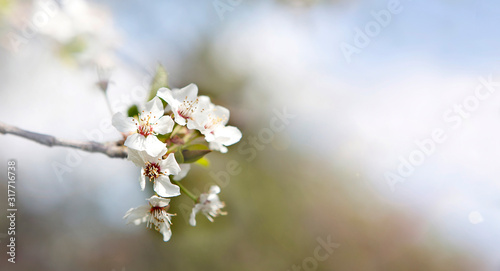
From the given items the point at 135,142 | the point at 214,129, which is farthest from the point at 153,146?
the point at 214,129

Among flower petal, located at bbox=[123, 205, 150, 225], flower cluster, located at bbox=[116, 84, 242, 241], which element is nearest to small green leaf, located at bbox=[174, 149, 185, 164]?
flower cluster, located at bbox=[116, 84, 242, 241]

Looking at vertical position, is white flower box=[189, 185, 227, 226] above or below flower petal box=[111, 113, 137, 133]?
below

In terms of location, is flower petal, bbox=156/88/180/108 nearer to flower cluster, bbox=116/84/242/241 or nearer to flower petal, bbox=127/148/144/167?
flower cluster, bbox=116/84/242/241

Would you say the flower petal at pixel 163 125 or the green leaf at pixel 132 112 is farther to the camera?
the green leaf at pixel 132 112

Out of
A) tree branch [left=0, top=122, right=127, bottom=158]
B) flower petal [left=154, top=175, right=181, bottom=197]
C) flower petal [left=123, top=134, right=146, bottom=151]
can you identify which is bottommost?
tree branch [left=0, top=122, right=127, bottom=158]

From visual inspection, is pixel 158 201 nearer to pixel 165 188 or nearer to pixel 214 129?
pixel 165 188

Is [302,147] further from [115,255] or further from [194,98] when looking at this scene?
[194,98]

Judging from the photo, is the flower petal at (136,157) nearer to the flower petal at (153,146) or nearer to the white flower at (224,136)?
the flower petal at (153,146)

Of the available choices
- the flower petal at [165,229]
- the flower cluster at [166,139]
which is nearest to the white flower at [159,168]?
the flower cluster at [166,139]

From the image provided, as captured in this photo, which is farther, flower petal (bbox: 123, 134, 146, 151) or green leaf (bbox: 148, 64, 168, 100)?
green leaf (bbox: 148, 64, 168, 100)
